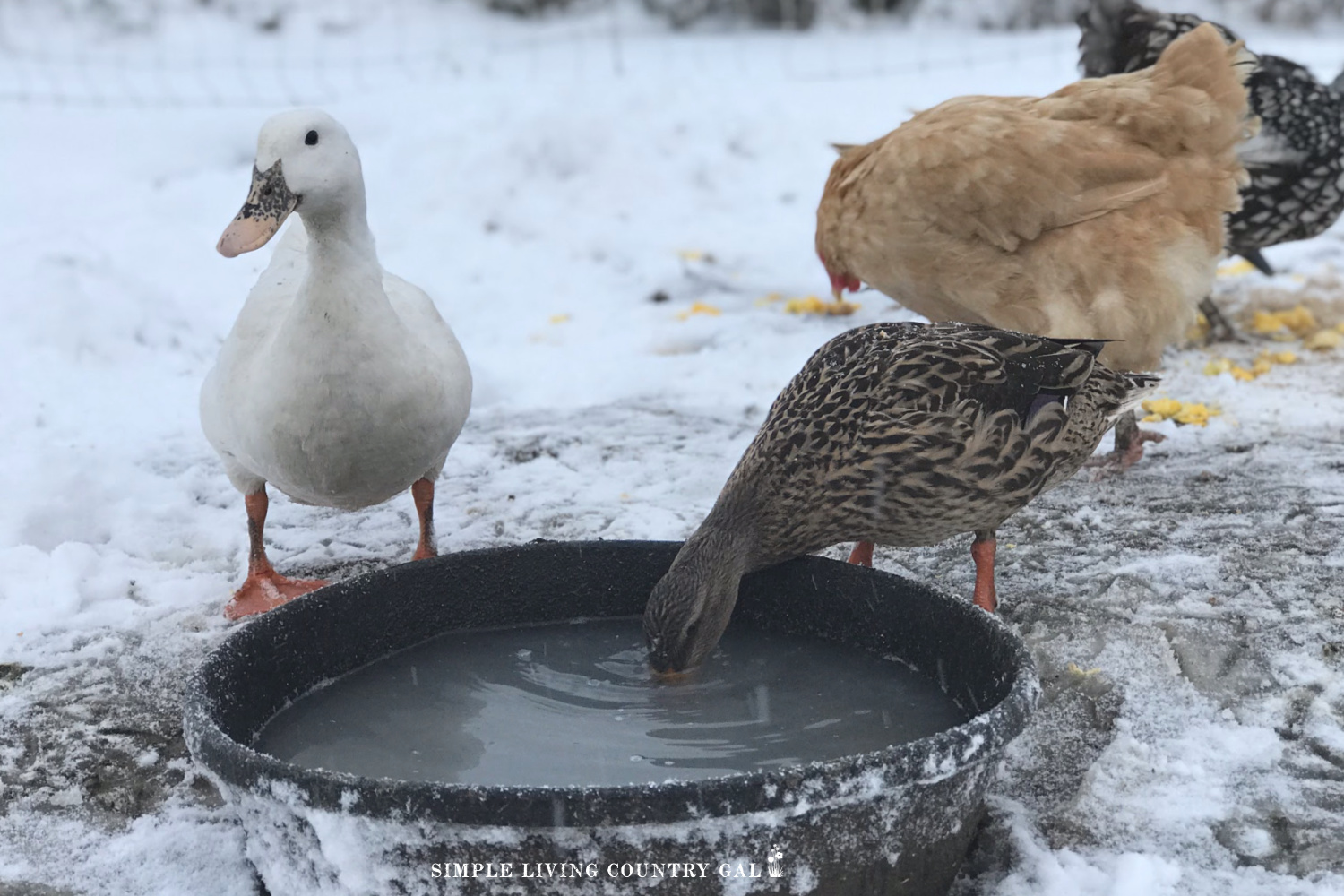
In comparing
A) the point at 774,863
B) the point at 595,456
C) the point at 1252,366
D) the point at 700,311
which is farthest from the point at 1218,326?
the point at 774,863

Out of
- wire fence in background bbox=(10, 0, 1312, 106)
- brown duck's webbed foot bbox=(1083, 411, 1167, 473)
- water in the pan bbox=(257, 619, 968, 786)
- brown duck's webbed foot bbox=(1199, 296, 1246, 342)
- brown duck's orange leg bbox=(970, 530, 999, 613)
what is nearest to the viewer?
water in the pan bbox=(257, 619, 968, 786)

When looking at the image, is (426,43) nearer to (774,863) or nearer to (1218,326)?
(1218,326)

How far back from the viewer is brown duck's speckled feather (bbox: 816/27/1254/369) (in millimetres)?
4145

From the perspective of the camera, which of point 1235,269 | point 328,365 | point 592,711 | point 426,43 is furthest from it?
point 426,43

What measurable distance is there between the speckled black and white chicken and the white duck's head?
398cm

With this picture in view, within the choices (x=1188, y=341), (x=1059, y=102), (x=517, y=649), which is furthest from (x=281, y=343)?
(x=1188, y=341)

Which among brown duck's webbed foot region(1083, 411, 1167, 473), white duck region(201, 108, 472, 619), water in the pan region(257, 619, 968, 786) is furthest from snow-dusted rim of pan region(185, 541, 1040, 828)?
brown duck's webbed foot region(1083, 411, 1167, 473)

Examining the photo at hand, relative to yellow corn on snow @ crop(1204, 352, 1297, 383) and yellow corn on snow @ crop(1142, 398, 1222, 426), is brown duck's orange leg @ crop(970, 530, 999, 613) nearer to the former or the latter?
yellow corn on snow @ crop(1142, 398, 1222, 426)

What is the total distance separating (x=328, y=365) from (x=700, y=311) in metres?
3.50

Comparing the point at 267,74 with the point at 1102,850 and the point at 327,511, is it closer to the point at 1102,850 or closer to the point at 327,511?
the point at 327,511

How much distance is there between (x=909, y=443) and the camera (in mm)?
2971

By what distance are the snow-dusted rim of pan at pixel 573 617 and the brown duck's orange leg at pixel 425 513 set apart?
2.29ft

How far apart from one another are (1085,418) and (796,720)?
3.83 feet

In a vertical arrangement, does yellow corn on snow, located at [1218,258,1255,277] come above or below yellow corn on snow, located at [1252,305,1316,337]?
below
